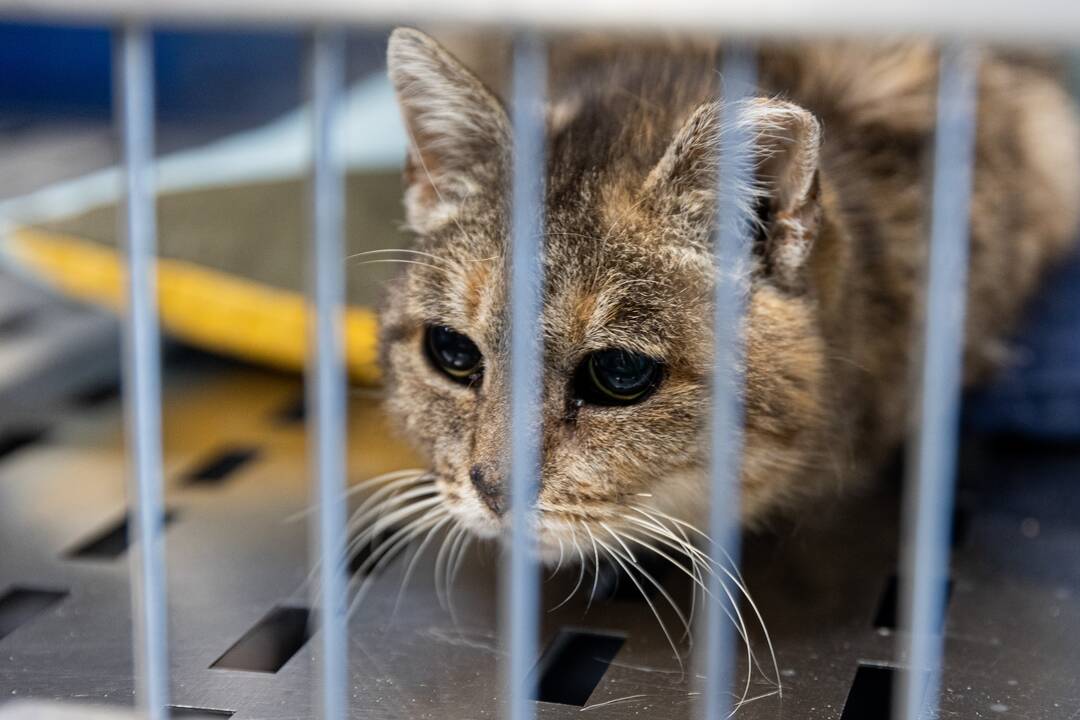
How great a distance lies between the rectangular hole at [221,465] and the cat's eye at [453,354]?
546 mm

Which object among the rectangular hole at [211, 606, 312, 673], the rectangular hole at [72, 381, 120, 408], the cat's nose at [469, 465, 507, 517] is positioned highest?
the cat's nose at [469, 465, 507, 517]

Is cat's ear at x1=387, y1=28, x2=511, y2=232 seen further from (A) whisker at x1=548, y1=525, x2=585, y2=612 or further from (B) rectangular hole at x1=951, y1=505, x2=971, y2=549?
(B) rectangular hole at x1=951, y1=505, x2=971, y2=549

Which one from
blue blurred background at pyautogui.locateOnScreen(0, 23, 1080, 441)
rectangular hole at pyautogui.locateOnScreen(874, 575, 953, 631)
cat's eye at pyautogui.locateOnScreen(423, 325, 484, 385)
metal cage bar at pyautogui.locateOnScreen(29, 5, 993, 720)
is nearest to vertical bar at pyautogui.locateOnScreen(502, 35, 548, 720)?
metal cage bar at pyautogui.locateOnScreen(29, 5, 993, 720)

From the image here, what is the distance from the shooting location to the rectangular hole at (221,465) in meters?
1.78

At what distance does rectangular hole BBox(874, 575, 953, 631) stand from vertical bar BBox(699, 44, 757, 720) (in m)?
0.18

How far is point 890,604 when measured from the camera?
1435mm

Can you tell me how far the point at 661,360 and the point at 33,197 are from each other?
1548mm

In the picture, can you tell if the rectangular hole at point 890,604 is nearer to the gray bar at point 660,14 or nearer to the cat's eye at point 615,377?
the cat's eye at point 615,377

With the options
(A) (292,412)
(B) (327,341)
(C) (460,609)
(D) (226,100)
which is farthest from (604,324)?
(D) (226,100)

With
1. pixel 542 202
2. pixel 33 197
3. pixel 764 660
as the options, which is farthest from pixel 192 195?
pixel 764 660

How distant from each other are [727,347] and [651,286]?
7.9 inches

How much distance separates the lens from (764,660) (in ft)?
4.22

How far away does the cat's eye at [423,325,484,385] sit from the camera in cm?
132

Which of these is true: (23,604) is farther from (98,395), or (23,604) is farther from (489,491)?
(98,395)
